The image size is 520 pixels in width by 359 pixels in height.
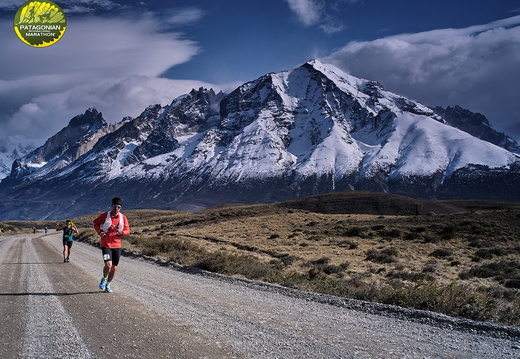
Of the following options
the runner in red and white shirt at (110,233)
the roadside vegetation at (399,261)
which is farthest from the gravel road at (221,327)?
the roadside vegetation at (399,261)

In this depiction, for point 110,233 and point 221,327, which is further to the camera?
point 110,233

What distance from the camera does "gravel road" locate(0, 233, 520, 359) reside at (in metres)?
6.40

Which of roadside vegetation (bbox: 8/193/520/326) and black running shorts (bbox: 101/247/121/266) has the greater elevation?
black running shorts (bbox: 101/247/121/266)

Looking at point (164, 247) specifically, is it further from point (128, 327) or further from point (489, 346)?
point (489, 346)

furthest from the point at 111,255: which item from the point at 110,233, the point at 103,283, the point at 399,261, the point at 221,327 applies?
the point at 399,261

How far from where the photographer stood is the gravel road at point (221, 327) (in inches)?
252

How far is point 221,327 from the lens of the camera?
7.70 m

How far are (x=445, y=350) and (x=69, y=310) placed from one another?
779cm

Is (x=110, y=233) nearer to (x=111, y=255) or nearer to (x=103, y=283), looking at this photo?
(x=111, y=255)

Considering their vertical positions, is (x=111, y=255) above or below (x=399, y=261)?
above

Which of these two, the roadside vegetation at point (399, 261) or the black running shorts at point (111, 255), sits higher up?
the black running shorts at point (111, 255)

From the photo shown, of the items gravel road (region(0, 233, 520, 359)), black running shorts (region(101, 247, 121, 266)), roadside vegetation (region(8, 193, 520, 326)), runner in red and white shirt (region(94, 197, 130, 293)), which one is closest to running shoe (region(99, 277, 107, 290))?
runner in red and white shirt (region(94, 197, 130, 293))

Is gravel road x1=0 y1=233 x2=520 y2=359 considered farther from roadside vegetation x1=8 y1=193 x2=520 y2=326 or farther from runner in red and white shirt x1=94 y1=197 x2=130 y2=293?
roadside vegetation x1=8 y1=193 x2=520 y2=326

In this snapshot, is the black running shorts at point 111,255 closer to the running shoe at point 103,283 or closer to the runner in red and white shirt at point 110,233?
the runner in red and white shirt at point 110,233
